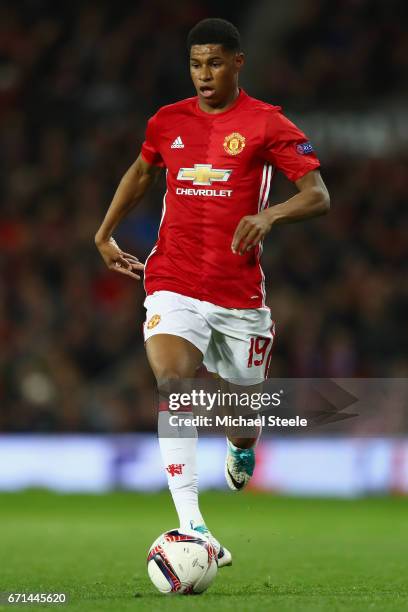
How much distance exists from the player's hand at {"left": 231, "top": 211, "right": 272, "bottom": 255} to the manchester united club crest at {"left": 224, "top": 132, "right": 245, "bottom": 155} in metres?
0.67

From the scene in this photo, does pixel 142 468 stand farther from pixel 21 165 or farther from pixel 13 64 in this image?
pixel 13 64

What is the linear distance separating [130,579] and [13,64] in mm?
12718

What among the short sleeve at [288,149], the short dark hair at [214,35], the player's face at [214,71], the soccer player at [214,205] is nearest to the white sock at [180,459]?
the soccer player at [214,205]

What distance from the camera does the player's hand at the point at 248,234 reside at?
5871 millimetres

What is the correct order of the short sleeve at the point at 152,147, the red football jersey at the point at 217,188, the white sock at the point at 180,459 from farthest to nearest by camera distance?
1. the short sleeve at the point at 152,147
2. the red football jersey at the point at 217,188
3. the white sock at the point at 180,459

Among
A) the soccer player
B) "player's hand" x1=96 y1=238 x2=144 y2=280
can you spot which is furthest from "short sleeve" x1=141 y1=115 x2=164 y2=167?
"player's hand" x1=96 y1=238 x2=144 y2=280

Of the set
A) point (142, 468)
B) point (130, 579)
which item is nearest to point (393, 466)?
point (142, 468)

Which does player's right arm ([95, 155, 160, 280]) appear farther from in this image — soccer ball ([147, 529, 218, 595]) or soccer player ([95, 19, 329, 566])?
soccer ball ([147, 529, 218, 595])

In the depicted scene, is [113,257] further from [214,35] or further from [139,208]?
[139,208]

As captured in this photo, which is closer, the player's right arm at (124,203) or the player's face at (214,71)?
the player's face at (214,71)

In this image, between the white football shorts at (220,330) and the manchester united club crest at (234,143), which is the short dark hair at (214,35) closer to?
the manchester united club crest at (234,143)

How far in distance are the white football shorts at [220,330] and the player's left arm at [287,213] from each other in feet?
1.91

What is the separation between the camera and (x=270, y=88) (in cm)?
1894

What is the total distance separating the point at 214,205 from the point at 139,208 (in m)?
10.7
